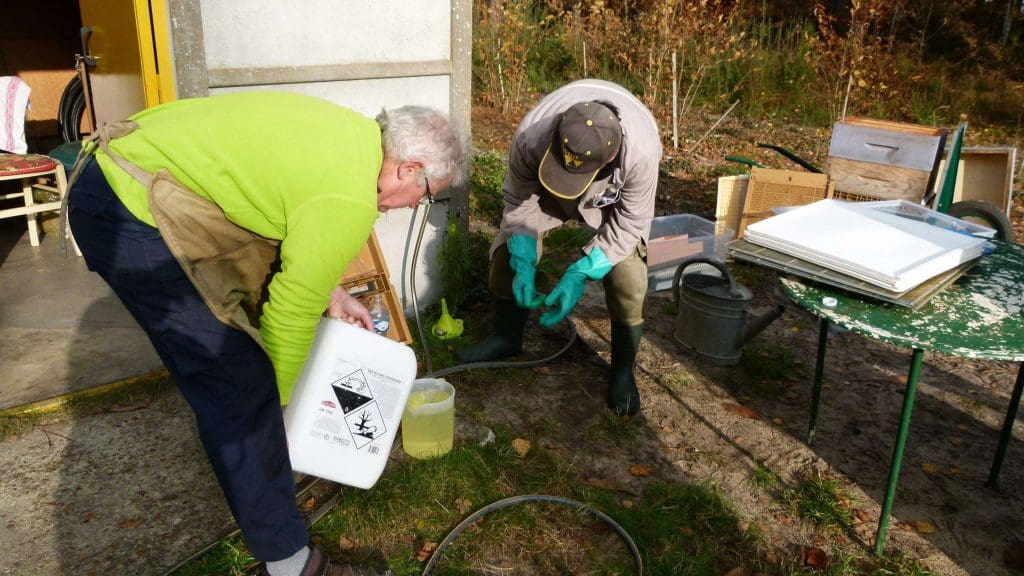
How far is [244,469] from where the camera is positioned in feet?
6.73

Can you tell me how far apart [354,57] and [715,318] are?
2.35 metres

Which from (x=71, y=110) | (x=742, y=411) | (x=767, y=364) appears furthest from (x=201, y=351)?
(x=71, y=110)

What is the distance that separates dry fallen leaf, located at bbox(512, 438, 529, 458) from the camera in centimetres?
323

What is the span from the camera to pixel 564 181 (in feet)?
9.39

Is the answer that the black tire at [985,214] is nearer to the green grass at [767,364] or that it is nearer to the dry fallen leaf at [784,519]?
the green grass at [767,364]

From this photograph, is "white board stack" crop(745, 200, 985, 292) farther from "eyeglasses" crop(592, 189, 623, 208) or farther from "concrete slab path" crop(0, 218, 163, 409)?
"concrete slab path" crop(0, 218, 163, 409)

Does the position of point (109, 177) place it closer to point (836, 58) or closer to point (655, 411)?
point (655, 411)

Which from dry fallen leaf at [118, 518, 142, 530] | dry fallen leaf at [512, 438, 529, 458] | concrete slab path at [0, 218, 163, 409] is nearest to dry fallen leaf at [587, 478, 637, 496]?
dry fallen leaf at [512, 438, 529, 458]

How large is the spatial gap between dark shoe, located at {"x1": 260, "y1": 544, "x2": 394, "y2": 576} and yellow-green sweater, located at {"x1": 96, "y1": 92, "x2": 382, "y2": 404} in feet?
2.62

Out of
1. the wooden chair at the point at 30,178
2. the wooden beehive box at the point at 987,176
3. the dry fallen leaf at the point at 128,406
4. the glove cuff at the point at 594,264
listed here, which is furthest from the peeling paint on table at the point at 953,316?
the wooden chair at the point at 30,178

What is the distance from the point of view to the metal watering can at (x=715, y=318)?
153 inches

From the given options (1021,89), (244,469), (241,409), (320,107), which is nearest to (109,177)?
(320,107)

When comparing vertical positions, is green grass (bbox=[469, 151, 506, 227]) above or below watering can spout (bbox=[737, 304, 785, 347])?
above

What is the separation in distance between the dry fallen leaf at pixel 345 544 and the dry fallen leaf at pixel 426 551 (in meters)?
0.25
